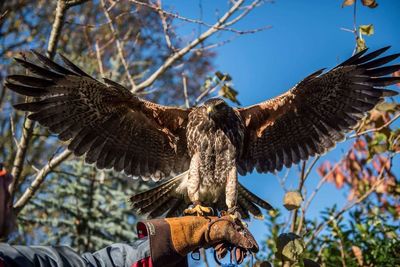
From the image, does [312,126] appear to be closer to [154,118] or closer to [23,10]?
[154,118]

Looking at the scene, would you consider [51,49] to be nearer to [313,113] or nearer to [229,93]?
[229,93]

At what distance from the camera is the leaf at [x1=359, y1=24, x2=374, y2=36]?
4512 millimetres

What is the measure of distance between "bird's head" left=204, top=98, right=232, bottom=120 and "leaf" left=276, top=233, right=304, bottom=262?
5.08ft

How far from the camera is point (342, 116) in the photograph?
5406 mm

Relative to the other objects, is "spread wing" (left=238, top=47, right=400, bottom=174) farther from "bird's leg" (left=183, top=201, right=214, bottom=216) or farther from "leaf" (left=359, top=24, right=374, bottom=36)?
"bird's leg" (left=183, top=201, right=214, bottom=216)

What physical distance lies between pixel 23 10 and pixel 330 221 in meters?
7.37

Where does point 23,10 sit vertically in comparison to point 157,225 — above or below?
above

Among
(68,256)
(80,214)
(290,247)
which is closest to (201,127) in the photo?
(290,247)

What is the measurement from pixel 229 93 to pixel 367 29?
4.63 feet

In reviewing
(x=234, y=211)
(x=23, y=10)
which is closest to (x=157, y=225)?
(x=234, y=211)

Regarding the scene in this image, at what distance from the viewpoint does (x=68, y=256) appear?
8.67 feet

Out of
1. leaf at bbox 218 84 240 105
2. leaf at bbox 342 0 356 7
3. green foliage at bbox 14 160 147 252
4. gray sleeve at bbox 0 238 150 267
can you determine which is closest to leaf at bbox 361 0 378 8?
leaf at bbox 342 0 356 7

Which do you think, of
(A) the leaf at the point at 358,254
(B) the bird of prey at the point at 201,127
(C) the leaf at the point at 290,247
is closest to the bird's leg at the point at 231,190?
(B) the bird of prey at the point at 201,127

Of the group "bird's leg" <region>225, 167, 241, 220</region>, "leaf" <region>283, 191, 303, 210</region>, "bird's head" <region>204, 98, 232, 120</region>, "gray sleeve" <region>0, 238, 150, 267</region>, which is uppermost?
"bird's head" <region>204, 98, 232, 120</region>
